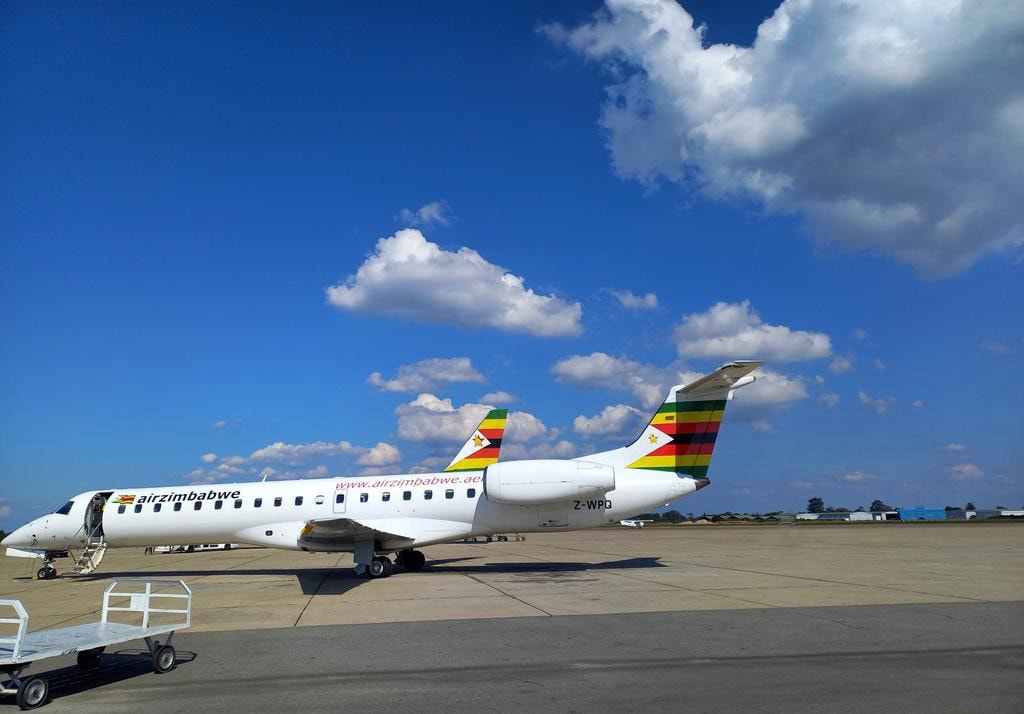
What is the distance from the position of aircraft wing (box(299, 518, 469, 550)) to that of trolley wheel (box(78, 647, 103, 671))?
889cm

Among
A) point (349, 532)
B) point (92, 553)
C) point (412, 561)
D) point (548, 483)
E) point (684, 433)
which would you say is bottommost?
point (412, 561)

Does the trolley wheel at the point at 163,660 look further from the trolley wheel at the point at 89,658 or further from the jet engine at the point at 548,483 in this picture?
the jet engine at the point at 548,483

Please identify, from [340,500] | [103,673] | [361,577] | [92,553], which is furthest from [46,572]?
[103,673]

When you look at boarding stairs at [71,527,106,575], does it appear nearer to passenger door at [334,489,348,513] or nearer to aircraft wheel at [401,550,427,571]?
passenger door at [334,489,348,513]

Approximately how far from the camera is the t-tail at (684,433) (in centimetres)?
1839

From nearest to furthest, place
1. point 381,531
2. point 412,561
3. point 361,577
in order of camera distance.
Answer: point 381,531
point 361,577
point 412,561

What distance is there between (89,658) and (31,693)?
4.32ft

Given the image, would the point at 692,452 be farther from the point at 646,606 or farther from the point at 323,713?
the point at 323,713

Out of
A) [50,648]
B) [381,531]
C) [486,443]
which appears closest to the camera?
[50,648]

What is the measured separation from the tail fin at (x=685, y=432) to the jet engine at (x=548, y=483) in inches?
66.4

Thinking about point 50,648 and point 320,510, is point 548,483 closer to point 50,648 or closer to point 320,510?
point 320,510

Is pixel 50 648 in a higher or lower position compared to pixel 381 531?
lower

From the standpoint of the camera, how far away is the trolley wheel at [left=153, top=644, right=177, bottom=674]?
737 centimetres

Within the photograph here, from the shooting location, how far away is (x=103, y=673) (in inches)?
296
